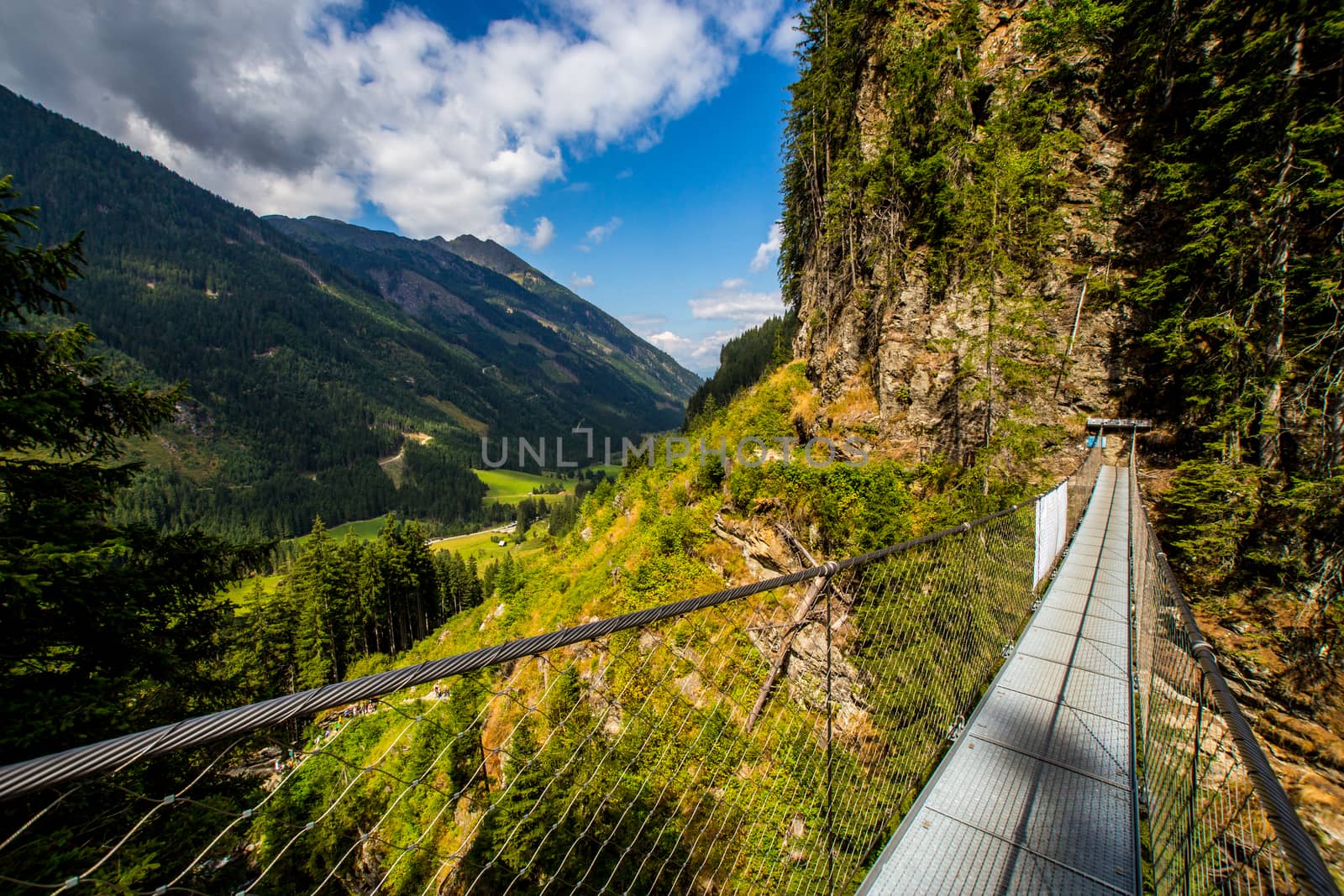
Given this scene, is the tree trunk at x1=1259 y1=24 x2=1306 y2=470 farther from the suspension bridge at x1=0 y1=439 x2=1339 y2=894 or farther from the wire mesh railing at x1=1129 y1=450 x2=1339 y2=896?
the wire mesh railing at x1=1129 y1=450 x2=1339 y2=896

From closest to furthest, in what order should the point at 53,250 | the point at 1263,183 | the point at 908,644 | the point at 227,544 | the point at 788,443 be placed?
the point at 908,644, the point at 53,250, the point at 227,544, the point at 1263,183, the point at 788,443

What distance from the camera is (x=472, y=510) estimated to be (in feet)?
409

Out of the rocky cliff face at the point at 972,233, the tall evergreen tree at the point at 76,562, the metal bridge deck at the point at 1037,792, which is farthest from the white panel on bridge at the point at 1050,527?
the tall evergreen tree at the point at 76,562

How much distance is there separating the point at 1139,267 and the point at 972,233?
164 inches

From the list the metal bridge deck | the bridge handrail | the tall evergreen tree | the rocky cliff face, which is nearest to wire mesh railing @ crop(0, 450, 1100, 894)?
the bridge handrail

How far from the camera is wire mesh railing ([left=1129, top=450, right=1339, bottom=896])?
1.71m

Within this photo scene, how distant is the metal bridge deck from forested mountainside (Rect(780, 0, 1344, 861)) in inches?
275

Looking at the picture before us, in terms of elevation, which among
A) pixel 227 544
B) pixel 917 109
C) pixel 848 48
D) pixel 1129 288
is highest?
pixel 848 48

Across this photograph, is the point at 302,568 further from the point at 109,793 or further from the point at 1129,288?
the point at 1129,288

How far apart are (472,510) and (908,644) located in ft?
436

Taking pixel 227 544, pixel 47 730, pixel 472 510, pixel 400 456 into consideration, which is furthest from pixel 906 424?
pixel 400 456

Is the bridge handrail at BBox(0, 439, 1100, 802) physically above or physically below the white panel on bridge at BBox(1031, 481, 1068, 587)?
above

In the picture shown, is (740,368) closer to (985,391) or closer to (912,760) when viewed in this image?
(985,391)

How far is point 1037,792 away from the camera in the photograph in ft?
9.78
